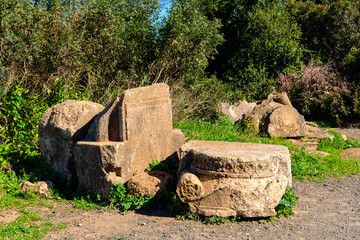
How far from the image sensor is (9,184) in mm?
5789

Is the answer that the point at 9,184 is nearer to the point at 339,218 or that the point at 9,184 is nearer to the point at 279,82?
the point at 339,218

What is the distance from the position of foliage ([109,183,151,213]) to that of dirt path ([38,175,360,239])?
133 mm

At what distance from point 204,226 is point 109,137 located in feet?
6.07

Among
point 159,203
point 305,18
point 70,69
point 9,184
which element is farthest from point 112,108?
point 305,18

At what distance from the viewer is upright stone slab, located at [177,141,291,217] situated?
4625 millimetres

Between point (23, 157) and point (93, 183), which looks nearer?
point (93, 183)

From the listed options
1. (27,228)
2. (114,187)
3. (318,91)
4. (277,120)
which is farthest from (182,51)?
(27,228)

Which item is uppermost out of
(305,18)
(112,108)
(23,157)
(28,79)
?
(305,18)

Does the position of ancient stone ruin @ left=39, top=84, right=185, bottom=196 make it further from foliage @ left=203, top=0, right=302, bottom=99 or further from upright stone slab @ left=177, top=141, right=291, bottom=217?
foliage @ left=203, top=0, right=302, bottom=99

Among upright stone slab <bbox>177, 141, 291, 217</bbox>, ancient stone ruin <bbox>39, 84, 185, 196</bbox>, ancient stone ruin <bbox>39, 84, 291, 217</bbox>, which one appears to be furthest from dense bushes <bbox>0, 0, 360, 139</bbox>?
upright stone slab <bbox>177, 141, 291, 217</bbox>

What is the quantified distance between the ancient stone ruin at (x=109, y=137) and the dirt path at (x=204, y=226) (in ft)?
1.89

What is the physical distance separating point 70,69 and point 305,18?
10.1 meters

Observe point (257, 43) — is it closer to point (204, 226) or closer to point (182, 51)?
point (182, 51)

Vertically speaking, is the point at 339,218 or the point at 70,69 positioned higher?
the point at 70,69
